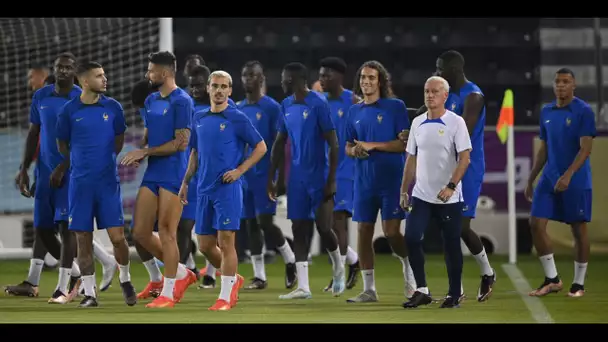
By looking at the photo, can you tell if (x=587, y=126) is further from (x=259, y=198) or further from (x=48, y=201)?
(x=48, y=201)

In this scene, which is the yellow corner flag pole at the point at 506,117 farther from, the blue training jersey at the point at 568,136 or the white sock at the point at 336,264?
the white sock at the point at 336,264

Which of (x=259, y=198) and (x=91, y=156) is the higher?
(x=91, y=156)

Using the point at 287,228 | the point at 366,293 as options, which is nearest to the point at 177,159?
the point at 366,293

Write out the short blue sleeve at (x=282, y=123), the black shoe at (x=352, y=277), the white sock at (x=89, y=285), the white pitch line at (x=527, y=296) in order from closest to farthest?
the white pitch line at (x=527, y=296) < the white sock at (x=89, y=285) < the short blue sleeve at (x=282, y=123) < the black shoe at (x=352, y=277)

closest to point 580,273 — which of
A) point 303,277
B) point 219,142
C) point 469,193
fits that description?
point 469,193

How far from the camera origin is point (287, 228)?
16.3 m

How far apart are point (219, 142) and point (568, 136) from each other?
2.83 metres

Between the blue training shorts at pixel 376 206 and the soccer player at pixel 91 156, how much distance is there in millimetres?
1711

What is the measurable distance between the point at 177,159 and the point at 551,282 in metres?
3.10

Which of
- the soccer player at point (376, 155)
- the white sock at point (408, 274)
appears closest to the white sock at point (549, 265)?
the white sock at point (408, 274)

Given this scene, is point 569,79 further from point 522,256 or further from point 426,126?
point 522,256

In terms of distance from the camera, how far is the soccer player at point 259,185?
1205cm

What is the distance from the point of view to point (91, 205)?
997 centimetres

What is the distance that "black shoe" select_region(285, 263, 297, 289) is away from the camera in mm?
12023
